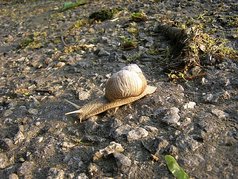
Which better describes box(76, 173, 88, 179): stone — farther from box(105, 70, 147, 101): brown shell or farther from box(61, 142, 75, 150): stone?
box(105, 70, 147, 101): brown shell

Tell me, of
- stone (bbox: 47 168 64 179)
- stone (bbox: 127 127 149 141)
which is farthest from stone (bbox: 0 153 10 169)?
stone (bbox: 127 127 149 141)

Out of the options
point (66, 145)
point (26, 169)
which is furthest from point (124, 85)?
point (26, 169)

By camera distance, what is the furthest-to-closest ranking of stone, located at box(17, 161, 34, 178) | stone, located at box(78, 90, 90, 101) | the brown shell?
1. stone, located at box(78, 90, 90, 101)
2. the brown shell
3. stone, located at box(17, 161, 34, 178)

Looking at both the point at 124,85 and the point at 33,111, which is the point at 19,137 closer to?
the point at 33,111

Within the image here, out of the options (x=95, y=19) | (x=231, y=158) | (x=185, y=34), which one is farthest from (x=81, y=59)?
(x=231, y=158)

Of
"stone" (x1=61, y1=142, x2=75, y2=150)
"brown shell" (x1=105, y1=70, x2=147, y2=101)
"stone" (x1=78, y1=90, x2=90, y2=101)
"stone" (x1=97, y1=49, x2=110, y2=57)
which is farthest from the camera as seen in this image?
"stone" (x1=97, y1=49, x2=110, y2=57)

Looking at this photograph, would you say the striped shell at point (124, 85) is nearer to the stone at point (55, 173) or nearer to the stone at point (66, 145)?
the stone at point (66, 145)
